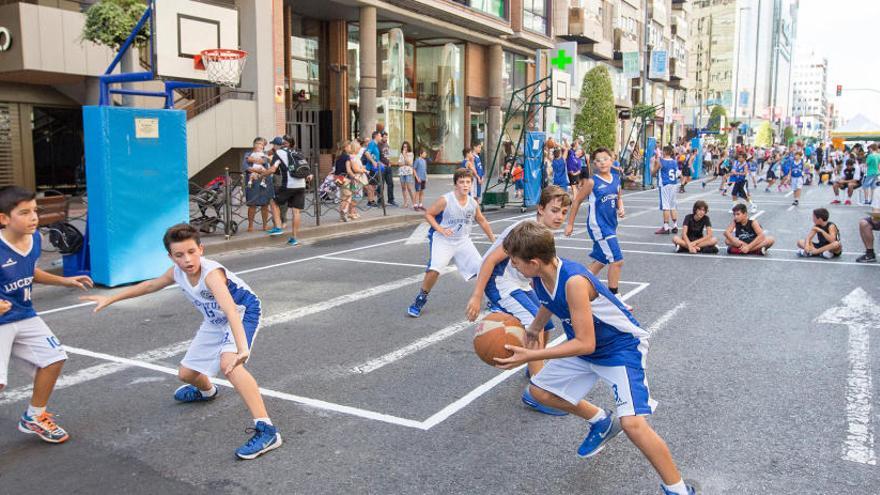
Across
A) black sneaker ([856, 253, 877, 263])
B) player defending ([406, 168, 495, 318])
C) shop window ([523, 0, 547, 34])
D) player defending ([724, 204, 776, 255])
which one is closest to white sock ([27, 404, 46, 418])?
player defending ([406, 168, 495, 318])

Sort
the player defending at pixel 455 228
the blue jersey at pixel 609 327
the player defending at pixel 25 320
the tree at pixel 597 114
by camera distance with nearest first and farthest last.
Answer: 1. the blue jersey at pixel 609 327
2. the player defending at pixel 25 320
3. the player defending at pixel 455 228
4. the tree at pixel 597 114

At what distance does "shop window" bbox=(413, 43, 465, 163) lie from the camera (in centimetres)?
3441

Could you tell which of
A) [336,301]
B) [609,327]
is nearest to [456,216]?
[336,301]

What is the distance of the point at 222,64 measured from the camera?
11.7 metres

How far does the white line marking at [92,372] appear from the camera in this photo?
557 cm

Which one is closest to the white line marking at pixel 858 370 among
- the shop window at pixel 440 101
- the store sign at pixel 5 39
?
the store sign at pixel 5 39

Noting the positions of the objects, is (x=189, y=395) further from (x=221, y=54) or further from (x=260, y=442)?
(x=221, y=54)

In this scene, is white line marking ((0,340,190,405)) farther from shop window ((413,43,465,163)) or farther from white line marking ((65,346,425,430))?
shop window ((413,43,465,163))

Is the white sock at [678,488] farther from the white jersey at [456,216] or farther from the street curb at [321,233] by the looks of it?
the street curb at [321,233]

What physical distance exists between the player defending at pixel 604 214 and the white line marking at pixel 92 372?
4.98 meters

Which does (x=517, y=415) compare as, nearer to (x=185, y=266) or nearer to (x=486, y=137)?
(x=185, y=266)

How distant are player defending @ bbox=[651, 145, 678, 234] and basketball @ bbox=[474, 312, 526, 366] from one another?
12578 millimetres

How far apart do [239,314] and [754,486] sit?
3.20m

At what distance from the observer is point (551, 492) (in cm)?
402
